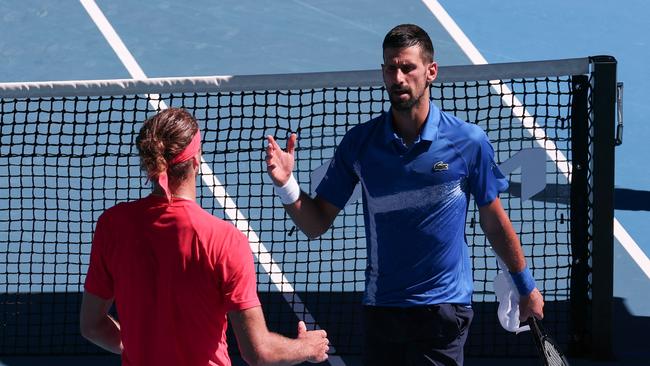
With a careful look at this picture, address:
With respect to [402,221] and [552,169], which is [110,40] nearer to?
[552,169]

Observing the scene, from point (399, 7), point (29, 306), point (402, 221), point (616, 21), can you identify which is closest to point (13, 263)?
point (29, 306)

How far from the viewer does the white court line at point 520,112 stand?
9.39 m

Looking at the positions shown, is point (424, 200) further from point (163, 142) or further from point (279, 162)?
point (163, 142)

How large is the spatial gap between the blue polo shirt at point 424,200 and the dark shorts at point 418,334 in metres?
0.04

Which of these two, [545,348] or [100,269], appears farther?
[545,348]

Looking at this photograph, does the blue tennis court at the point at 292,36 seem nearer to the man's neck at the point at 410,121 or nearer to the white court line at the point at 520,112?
the white court line at the point at 520,112

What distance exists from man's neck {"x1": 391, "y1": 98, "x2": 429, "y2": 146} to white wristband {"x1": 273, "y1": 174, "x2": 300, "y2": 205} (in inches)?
20.4

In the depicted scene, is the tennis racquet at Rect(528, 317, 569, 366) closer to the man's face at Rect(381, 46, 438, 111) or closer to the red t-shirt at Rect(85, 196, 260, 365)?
the man's face at Rect(381, 46, 438, 111)

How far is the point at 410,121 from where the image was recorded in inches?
215

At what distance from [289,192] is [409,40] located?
2.66ft

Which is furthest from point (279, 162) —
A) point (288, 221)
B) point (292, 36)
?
point (292, 36)

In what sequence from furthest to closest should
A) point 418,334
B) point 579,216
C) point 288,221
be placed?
point 288,221 < point 579,216 < point 418,334

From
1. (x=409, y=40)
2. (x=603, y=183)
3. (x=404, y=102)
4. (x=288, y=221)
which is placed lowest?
(x=288, y=221)

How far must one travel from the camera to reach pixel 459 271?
555 cm
